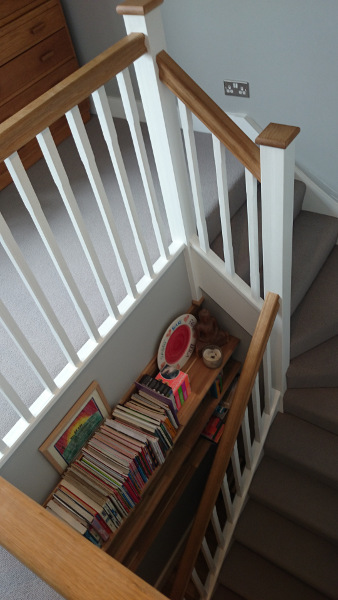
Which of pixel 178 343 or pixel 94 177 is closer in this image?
pixel 94 177

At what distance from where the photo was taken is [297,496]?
2.47 meters

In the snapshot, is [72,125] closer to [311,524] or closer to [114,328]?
[114,328]

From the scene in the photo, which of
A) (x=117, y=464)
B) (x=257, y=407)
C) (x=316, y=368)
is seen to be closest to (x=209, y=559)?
(x=257, y=407)

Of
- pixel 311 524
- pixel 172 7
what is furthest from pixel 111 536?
pixel 172 7

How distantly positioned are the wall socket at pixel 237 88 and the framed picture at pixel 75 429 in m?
1.77

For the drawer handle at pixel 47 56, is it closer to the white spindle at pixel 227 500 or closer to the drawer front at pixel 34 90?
the drawer front at pixel 34 90

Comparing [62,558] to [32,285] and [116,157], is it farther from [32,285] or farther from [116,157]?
[116,157]

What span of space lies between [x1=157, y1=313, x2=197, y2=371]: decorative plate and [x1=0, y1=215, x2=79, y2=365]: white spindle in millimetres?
537

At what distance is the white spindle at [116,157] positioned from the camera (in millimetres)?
1474

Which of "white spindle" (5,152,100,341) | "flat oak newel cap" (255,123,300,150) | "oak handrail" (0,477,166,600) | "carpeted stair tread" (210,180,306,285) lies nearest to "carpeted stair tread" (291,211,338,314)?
"carpeted stair tread" (210,180,306,285)

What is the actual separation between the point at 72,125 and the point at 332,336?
1695mm

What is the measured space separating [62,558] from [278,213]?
1.32 meters

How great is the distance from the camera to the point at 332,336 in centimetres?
249

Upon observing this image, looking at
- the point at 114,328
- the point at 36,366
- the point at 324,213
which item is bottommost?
the point at 36,366
